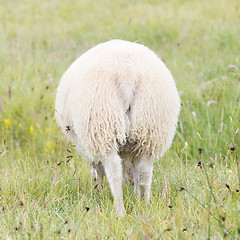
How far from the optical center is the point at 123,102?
2666 millimetres

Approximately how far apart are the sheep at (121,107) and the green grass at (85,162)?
0.83 feet

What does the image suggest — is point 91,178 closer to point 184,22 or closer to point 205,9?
point 184,22

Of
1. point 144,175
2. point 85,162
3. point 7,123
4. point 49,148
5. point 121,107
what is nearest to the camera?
point 121,107

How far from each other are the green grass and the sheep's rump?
334 mm

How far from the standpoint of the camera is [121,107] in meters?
2.66

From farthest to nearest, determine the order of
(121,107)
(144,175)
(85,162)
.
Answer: (85,162), (144,175), (121,107)

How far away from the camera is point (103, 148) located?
2.70 meters

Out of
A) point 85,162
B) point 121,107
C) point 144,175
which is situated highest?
point 121,107

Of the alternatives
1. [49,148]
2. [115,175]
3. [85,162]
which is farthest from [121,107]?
[49,148]

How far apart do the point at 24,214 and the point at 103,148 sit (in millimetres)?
626

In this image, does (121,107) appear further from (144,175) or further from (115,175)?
(144,175)

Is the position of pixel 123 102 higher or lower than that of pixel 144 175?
higher

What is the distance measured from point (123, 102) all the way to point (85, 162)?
118 cm

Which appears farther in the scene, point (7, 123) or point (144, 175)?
point (7, 123)
